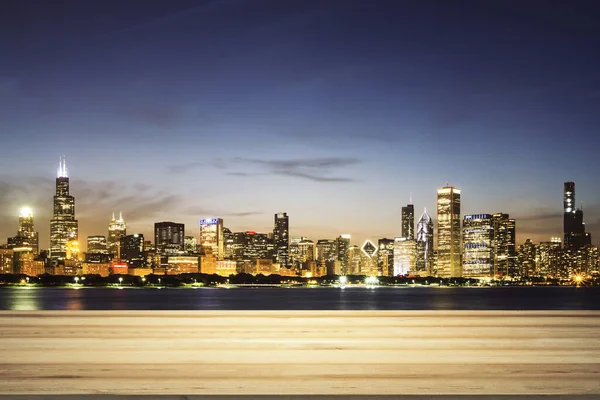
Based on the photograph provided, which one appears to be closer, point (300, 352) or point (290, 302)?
point (300, 352)

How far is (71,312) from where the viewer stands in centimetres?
925

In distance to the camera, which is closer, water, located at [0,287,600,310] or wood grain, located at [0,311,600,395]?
wood grain, located at [0,311,600,395]

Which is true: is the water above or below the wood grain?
below

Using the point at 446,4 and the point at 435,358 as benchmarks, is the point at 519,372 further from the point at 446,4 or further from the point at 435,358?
the point at 446,4

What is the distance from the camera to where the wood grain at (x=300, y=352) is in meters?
7.32

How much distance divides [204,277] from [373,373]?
18717 centimetres

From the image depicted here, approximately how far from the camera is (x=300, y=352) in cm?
821

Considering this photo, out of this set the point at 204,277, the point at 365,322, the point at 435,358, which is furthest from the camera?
the point at 204,277

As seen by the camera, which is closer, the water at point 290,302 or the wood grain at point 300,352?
the wood grain at point 300,352

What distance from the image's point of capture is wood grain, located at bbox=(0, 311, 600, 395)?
732 centimetres

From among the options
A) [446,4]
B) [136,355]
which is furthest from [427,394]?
[446,4]

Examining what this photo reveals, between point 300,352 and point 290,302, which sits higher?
point 300,352

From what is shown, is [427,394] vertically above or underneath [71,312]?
underneath

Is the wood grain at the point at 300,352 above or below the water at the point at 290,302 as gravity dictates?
above
